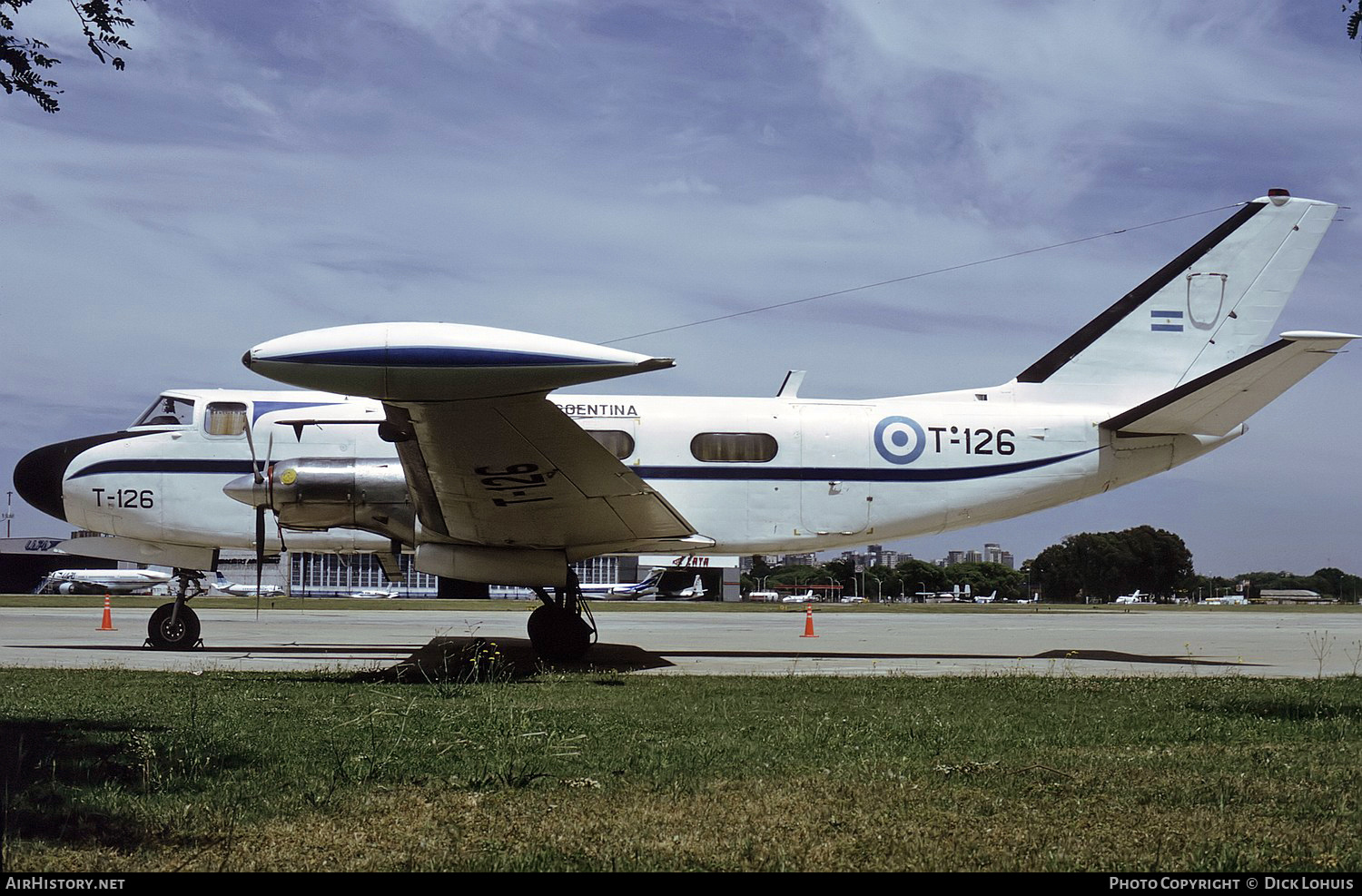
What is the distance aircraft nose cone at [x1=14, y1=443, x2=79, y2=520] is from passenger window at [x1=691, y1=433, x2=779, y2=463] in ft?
30.0

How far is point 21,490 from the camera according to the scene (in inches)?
604

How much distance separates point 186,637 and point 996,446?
470 inches

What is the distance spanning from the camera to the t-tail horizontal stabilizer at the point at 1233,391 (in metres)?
12.9

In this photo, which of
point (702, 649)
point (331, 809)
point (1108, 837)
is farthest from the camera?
point (702, 649)

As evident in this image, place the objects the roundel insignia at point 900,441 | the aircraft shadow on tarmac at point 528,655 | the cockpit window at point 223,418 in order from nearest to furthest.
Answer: the aircraft shadow on tarmac at point 528,655
the roundel insignia at point 900,441
the cockpit window at point 223,418

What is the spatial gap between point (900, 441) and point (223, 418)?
9.80 meters

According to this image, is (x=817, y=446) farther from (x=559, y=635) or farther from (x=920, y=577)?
(x=920, y=577)

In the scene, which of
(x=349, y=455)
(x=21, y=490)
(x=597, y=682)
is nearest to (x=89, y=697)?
(x=597, y=682)

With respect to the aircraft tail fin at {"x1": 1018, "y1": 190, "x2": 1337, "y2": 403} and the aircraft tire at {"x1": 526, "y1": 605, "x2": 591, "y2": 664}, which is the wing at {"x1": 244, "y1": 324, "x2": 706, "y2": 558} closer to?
the aircraft tire at {"x1": 526, "y1": 605, "x2": 591, "y2": 664}

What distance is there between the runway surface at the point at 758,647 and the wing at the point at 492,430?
171cm

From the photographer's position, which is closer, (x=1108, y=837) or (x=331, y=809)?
(x=1108, y=837)

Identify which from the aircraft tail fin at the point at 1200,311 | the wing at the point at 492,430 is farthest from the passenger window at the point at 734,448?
the aircraft tail fin at the point at 1200,311

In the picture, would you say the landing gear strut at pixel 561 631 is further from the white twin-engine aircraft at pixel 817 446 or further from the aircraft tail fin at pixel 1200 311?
the aircraft tail fin at pixel 1200 311

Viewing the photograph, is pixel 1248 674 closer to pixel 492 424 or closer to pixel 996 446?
pixel 996 446
